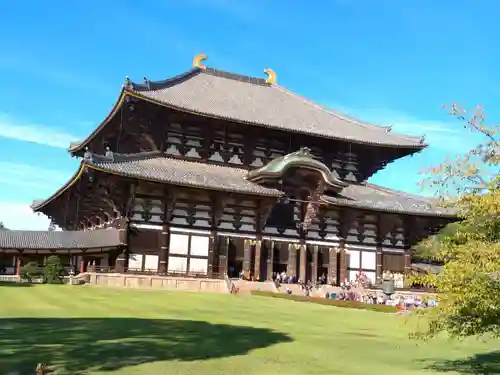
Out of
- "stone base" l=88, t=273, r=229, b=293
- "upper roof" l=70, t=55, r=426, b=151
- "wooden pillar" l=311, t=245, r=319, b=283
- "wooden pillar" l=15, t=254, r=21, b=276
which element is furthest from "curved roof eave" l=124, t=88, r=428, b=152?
"wooden pillar" l=15, t=254, r=21, b=276

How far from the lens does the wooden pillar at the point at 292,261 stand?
137 feet

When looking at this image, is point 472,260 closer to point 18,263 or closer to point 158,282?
point 158,282

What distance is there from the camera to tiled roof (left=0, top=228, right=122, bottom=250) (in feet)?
120

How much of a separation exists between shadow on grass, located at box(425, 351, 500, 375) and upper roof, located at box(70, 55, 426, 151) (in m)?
28.8

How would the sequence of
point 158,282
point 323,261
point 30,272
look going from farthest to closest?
point 323,261, point 158,282, point 30,272

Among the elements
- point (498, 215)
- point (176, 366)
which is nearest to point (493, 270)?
point (498, 215)

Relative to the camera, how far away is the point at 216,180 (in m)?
38.9

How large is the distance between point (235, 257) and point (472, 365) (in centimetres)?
2772

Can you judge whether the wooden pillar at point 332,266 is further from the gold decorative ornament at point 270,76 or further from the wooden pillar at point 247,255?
the gold decorative ornament at point 270,76

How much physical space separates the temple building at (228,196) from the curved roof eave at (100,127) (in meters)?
0.18

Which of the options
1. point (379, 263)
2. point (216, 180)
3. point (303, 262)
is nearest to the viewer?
point (216, 180)

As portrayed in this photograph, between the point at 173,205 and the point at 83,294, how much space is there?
41.9 ft

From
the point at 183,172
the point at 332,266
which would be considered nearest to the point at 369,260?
the point at 332,266

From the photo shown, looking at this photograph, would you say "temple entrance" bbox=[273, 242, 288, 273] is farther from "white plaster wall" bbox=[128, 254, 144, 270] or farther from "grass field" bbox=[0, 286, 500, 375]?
"grass field" bbox=[0, 286, 500, 375]
